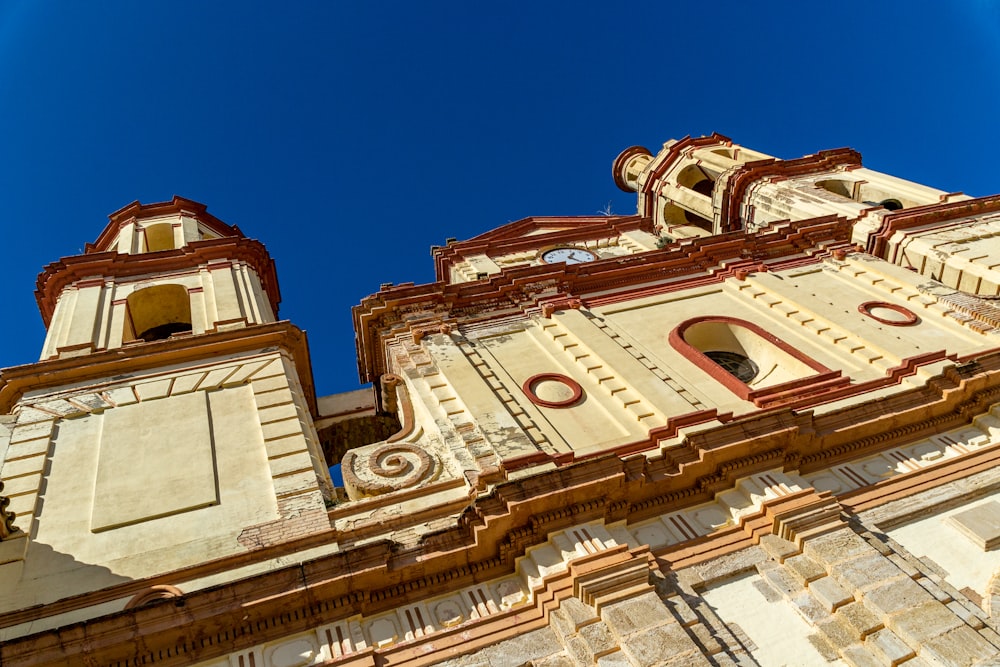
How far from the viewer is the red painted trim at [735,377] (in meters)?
13.7

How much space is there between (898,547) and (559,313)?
8.22 m

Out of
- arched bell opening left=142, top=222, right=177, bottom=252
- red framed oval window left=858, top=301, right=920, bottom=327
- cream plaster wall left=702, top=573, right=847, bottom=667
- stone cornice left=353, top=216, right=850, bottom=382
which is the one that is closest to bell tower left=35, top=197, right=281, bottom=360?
arched bell opening left=142, top=222, right=177, bottom=252

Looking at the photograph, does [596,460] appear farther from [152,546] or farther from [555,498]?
[152,546]

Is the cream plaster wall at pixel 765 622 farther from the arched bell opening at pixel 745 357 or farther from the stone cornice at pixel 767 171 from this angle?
the stone cornice at pixel 767 171

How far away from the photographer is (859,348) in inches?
589

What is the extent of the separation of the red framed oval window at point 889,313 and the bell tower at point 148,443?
34.8 feet

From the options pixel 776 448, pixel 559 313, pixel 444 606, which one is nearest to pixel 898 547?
pixel 776 448

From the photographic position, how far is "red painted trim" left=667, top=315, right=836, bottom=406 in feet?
45.0

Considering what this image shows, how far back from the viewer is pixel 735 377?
14.8 meters

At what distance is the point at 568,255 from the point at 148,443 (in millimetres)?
13206

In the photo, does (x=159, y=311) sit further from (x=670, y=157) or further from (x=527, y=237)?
(x=670, y=157)

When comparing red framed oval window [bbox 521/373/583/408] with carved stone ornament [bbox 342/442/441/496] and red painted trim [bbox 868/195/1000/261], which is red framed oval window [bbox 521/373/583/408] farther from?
red painted trim [bbox 868/195/1000/261]

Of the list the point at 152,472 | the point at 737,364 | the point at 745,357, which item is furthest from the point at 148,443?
the point at 745,357

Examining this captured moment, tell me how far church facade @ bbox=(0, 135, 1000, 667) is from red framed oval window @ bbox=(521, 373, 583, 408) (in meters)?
0.07
